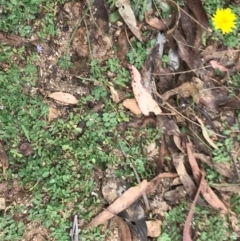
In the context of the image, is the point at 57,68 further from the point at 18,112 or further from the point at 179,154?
the point at 179,154

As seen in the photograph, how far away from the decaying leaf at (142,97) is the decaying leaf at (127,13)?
0.69ft

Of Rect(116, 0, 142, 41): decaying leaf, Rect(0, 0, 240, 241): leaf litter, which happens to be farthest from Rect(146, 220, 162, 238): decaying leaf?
Rect(116, 0, 142, 41): decaying leaf

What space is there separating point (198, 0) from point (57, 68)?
31.9 inches

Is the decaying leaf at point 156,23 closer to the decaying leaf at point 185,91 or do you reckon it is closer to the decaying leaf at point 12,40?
the decaying leaf at point 185,91

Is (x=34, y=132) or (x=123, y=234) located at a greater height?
(x=34, y=132)

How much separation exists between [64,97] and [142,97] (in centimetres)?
40

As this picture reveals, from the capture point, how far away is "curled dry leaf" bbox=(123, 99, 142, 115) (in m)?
2.39

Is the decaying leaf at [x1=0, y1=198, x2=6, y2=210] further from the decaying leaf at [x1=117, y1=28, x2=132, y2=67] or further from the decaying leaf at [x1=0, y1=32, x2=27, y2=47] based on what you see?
the decaying leaf at [x1=117, y1=28, x2=132, y2=67]

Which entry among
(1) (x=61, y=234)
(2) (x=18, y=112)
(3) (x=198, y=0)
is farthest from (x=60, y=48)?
(1) (x=61, y=234)

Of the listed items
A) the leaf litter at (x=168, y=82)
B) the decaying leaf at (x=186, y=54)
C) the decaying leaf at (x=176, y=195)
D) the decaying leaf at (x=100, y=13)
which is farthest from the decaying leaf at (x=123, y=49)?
the decaying leaf at (x=176, y=195)

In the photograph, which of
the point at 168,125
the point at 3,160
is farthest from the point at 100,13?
the point at 3,160

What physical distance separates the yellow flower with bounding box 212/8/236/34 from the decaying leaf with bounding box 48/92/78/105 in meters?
0.83

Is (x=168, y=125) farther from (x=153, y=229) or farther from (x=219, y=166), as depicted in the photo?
(x=153, y=229)

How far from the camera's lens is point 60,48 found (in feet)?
7.88
